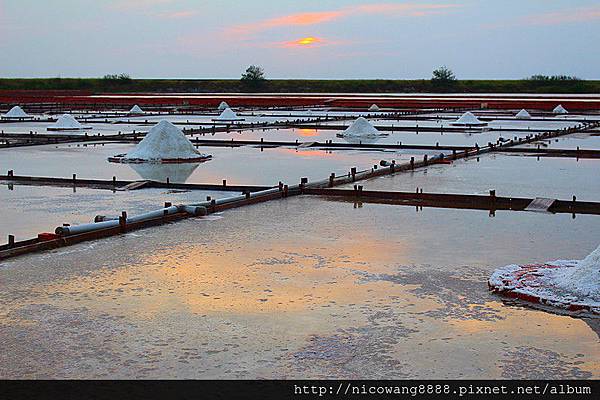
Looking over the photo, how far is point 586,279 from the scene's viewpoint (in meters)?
4.09

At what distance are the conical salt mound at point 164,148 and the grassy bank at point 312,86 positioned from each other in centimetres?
4263

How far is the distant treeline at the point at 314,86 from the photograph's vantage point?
53031 mm

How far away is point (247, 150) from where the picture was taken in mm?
13125

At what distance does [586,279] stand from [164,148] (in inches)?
313

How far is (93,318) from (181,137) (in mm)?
8058

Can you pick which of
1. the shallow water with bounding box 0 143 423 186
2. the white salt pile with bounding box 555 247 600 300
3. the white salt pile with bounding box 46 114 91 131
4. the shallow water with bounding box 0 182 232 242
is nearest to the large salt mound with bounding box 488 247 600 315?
the white salt pile with bounding box 555 247 600 300

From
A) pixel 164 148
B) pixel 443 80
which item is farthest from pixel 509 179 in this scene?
pixel 443 80

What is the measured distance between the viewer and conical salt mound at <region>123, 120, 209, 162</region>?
444 inches

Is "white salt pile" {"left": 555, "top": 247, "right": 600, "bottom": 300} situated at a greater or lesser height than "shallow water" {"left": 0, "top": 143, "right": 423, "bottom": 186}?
lesser

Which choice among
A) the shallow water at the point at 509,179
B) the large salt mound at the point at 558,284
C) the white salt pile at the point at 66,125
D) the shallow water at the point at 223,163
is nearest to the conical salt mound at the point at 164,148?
the shallow water at the point at 223,163

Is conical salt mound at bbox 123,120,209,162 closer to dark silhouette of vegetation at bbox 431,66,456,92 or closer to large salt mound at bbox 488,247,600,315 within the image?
large salt mound at bbox 488,247,600,315

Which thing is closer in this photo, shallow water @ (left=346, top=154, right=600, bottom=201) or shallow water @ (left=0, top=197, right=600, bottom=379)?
shallow water @ (left=0, top=197, right=600, bottom=379)
